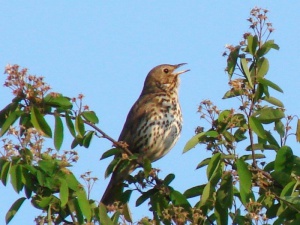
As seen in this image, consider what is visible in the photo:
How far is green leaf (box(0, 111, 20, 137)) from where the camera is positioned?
215 inches

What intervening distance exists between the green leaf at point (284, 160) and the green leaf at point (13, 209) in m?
1.59

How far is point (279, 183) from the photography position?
567 cm

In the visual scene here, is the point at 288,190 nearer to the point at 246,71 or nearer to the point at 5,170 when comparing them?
the point at 246,71

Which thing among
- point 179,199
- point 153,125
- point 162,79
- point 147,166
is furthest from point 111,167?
→ point 162,79

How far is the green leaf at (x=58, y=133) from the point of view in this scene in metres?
5.53

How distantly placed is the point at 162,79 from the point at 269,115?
3913mm

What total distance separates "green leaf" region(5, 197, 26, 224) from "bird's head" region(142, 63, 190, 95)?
394 centimetres

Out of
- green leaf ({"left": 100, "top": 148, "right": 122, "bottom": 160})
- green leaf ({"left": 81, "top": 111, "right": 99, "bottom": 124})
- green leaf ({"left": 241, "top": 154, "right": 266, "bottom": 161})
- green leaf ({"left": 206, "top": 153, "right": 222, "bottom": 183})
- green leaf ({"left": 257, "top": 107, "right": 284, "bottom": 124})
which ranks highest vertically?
green leaf ({"left": 81, "top": 111, "right": 99, "bottom": 124})

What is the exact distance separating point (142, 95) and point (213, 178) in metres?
3.93

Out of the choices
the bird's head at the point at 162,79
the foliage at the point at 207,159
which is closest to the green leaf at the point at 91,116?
the foliage at the point at 207,159

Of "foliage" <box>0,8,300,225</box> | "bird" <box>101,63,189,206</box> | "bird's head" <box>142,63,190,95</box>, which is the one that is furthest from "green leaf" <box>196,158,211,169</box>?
"bird's head" <box>142,63,190,95</box>

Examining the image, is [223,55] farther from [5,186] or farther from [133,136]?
[133,136]

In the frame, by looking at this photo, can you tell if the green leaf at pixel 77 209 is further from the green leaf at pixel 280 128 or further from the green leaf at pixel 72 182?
the green leaf at pixel 280 128

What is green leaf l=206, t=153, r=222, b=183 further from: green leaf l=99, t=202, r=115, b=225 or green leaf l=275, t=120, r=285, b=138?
green leaf l=99, t=202, r=115, b=225
